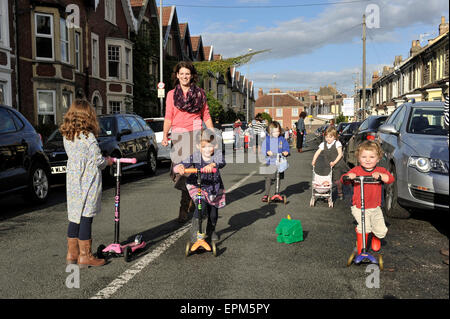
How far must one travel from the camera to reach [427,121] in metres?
7.05

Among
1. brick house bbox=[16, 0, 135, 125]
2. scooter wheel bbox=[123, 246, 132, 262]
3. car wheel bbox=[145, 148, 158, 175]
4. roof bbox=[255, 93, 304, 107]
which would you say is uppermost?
roof bbox=[255, 93, 304, 107]

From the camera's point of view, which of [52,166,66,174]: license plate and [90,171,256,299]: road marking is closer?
[90,171,256,299]: road marking

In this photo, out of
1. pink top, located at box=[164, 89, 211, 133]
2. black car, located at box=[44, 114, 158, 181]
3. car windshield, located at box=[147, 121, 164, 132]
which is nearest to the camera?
pink top, located at box=[164, 89, 211, 133]

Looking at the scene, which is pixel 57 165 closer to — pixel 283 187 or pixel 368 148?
pixel 283 187

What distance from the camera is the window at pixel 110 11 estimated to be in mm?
26641

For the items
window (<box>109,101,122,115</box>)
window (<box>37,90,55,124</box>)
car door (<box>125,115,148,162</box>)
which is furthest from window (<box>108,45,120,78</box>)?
car door (<box>125,115,148,162</box>)

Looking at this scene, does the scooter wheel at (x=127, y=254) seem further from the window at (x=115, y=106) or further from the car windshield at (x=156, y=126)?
the window at (x=115, y=106)

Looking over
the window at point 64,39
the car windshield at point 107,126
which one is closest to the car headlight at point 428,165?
the car windshield at point 107,126

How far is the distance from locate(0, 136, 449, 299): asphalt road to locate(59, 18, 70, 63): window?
49.3 feet

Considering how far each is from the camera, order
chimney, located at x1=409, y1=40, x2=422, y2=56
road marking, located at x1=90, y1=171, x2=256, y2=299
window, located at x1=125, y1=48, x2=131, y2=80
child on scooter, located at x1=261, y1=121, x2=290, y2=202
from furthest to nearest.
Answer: chimney, located at x1=409, y1=40, x2=422, y2=56
window, located at x1=125, y1=48, x2=131, y2=80
child on scooter, located at x1=261, y1=121, x2=290, y2=202
road marking, located at x1=90, y1=171, x2=256, y2=299

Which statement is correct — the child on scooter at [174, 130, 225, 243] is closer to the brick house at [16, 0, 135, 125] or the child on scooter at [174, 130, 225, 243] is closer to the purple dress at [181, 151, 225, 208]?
the purple dress at [181, 151, 225, 208]

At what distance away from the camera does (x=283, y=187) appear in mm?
10211

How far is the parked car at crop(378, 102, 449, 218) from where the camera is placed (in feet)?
18.2
